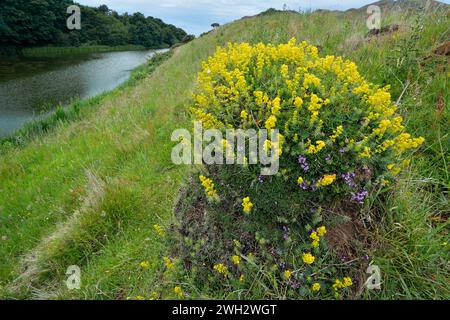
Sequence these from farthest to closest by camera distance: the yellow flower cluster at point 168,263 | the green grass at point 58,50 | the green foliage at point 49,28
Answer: the green grass at point 58,50 → the green foliage at point 49,28 → the yellow flower cluster at point 168,263

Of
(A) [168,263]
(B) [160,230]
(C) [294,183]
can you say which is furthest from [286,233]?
(B) [160,230]

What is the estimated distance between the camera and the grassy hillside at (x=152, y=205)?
8.16 feet

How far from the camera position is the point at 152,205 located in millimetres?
4105

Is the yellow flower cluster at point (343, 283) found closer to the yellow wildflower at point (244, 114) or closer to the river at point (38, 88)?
the yellow wildflower at point (244, 114)

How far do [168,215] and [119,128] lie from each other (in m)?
4.72

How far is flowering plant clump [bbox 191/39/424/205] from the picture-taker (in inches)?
92.9

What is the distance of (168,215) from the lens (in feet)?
Result: 12.2

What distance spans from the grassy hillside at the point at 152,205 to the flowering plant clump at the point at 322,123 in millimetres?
491

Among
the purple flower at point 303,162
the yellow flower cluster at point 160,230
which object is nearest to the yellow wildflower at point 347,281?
the purple flower at point 303,162

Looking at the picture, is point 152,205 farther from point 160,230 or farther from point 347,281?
point 347,281

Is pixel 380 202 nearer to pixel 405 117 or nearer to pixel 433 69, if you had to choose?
pixel 405 117

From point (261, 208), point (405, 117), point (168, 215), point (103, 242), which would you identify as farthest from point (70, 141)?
point (405, 117)

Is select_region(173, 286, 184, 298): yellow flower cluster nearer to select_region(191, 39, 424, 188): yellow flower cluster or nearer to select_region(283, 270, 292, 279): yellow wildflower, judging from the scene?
select_region(283, 270, 292, 279): yellow wildflower
